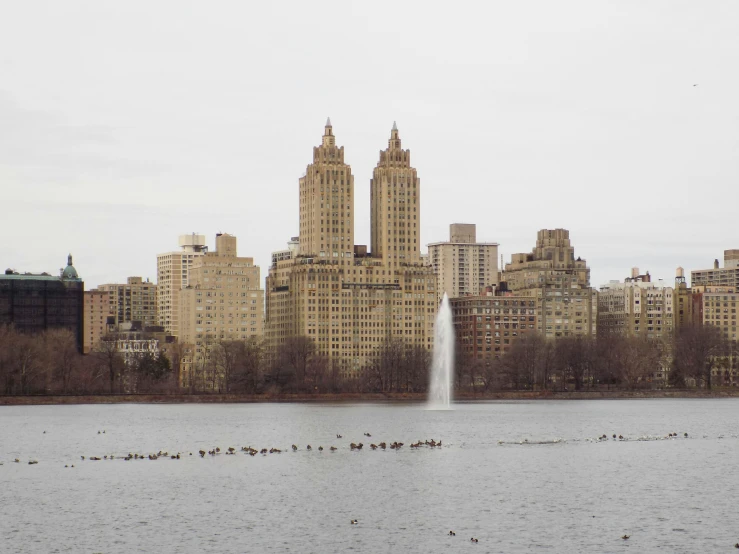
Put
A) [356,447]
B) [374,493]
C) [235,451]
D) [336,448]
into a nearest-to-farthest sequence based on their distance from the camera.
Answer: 1. [374,493]
2. [235,451]
3. [356,447]
4. [336,448]

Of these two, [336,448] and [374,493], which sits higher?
[336,448]

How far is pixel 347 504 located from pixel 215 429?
219 feet

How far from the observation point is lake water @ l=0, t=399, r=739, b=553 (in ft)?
196

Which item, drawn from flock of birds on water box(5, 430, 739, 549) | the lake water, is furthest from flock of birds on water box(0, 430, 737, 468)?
the lake water

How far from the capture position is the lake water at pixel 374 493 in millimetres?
59625

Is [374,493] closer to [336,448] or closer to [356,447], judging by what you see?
[356,447]

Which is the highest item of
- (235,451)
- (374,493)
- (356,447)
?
(356,447)

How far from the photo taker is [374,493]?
247 feet

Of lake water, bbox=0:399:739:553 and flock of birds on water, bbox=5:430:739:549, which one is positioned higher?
flock of birds on water, bbox=5:430:739:549

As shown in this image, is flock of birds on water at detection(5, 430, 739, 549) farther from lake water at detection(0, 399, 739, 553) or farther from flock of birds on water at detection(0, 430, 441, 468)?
lake water at detection(0, 399, 739, 553)

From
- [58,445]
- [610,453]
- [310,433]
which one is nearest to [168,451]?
[58,445]

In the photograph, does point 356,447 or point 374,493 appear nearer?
point 374,493

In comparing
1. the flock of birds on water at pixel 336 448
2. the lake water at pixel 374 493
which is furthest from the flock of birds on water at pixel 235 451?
the lake water at pixel 374 493

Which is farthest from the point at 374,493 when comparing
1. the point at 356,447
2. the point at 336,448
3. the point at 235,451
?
the point at 336,448
